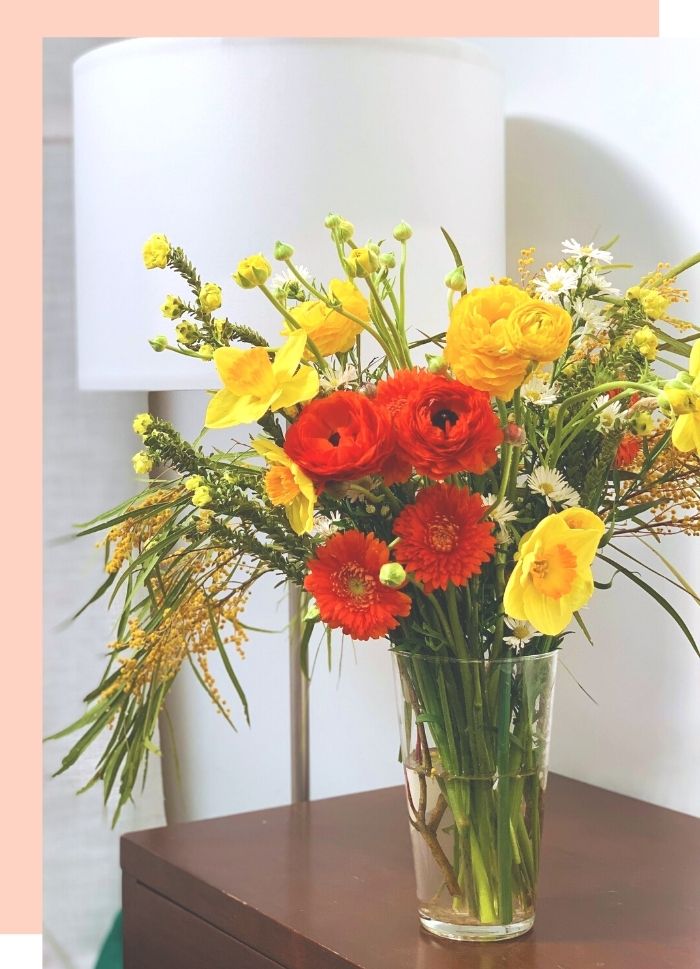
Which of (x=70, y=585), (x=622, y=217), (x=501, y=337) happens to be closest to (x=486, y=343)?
(x=501, y=337)

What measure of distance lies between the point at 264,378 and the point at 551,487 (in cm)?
20

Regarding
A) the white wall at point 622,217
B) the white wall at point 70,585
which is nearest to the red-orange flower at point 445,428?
the white wall at point 622,217

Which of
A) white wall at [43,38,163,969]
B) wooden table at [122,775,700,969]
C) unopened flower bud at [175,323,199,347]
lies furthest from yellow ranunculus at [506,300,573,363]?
white wall at [43,38,163,969]

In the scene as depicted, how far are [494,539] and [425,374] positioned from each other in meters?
0.11

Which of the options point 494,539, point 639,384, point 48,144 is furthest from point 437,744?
point 48,144

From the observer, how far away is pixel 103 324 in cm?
125

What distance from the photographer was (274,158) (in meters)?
1.15

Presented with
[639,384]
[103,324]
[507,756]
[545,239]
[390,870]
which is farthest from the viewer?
[545,239]

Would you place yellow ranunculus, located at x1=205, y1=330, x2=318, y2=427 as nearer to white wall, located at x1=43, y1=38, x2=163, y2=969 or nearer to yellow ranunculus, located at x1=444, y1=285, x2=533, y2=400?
yellow ranunculus, located at x1=444, y1=285, x2=533, y2=400

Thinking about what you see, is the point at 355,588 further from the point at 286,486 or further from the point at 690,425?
the point at 690,425

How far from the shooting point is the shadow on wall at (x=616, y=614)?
4.11 ft

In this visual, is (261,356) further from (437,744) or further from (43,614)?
(43,614)

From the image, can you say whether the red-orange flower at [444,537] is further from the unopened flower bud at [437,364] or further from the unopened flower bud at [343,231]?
the unopened flower bud at [343,231]

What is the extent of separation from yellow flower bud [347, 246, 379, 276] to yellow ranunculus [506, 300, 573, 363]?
0.36ft
